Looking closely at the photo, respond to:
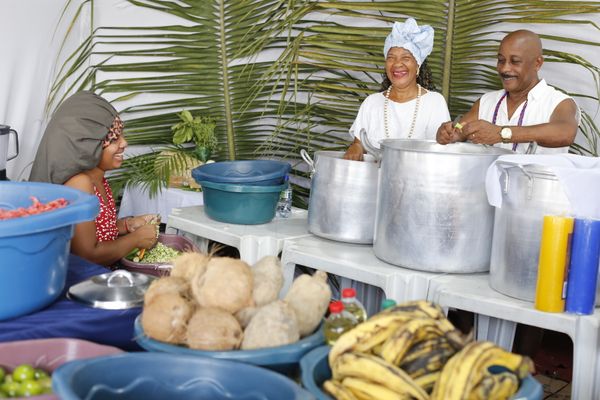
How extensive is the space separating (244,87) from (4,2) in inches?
57.0

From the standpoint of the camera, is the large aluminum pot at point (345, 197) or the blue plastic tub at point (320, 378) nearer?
the blue plastic tub at point (320, 378)

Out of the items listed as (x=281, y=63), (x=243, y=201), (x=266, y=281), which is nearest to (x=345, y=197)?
(x=243, y=201)

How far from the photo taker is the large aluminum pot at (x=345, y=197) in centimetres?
271

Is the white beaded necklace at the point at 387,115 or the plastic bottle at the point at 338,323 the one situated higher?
the white beaded necklace at the point at 387,115

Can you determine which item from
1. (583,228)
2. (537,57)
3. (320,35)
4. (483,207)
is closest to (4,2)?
(320,35)

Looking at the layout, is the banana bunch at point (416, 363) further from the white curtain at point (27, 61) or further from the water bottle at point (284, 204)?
the white curtain at point (27, 61)

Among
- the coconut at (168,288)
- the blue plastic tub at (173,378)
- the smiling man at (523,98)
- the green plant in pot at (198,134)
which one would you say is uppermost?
the smiling man at (523,98)

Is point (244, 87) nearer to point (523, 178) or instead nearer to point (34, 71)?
point (34, 71)

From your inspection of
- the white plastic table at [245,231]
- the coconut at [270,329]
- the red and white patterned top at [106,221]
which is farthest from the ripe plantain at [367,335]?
the red and white patterned top at [106,221]

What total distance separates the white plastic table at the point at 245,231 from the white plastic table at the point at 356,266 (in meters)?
0.11

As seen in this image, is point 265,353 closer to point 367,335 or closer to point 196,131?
point 367,335

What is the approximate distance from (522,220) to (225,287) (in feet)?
3.16

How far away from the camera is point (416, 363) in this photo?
1.39 metres

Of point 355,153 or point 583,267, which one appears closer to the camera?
point 583,267
